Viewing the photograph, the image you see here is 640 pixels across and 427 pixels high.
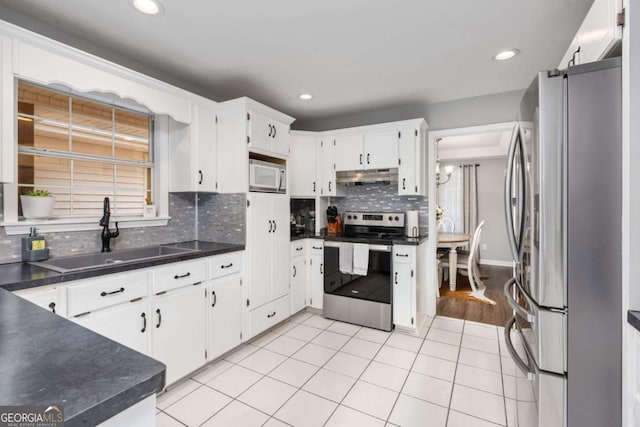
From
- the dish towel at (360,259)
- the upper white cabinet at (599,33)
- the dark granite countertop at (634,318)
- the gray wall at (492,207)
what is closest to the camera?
the dark granite countertop at (634,318)

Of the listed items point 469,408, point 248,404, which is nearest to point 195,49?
point 248,404

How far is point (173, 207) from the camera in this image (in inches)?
108

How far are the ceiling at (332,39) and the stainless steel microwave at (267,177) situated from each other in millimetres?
818

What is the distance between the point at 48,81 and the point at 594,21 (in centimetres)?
283

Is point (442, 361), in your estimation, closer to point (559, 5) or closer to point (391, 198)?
point (391, 198)

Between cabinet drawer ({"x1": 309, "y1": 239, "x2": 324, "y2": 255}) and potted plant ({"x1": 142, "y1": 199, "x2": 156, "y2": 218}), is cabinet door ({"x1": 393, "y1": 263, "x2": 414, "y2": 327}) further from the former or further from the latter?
potted plant ({"x1": 142, "y1": 199, "x2": 156, "y2": 218})

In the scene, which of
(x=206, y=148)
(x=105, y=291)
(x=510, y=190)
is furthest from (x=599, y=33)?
(x=105, y=291)

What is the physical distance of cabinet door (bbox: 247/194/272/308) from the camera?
2.67 m

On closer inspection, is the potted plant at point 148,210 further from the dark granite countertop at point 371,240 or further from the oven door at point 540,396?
the oven door at point 540,396

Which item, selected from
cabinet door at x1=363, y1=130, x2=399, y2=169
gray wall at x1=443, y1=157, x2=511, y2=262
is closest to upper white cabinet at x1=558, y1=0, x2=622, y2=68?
cabinet door at x1=363, y1=130, x2=399, y2=169

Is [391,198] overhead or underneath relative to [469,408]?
overhead

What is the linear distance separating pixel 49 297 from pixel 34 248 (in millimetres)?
619

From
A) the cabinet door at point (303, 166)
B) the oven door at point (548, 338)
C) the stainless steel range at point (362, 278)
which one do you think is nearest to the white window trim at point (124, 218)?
the cabinet door at point (303, 166)

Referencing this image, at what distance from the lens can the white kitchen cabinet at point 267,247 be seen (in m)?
2.69
